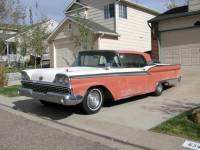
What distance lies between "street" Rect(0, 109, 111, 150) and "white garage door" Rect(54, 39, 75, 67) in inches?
658

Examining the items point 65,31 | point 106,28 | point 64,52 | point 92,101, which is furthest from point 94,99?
point 64,52

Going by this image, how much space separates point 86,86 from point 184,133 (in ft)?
9.09

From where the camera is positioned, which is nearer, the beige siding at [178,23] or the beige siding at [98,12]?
the beige siding at [178,23]

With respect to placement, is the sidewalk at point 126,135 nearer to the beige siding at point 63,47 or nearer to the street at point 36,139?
the street at point 36,139

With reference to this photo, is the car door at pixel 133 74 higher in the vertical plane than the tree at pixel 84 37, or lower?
lower

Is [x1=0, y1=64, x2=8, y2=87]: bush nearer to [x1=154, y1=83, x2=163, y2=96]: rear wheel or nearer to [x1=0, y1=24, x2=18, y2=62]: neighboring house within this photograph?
[x1=154, y1=83, x2=163, y2=96]: rear wheel

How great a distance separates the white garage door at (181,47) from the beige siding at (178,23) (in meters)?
0.27

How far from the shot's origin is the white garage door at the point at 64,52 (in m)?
25.1

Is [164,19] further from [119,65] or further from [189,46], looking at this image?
[119,65]

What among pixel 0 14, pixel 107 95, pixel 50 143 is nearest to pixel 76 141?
pixel 50 143

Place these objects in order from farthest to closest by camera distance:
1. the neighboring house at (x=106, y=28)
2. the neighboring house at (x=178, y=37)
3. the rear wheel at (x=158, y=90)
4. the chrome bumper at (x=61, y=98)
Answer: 1. the neighboring house at (x=106, y=28)
2. the neighboring house at (x=178, y=37)
3. the rear wheel at (x=158, y=90)
4. the chrome bumper at (x=61, y=98)

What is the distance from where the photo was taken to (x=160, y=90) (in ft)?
37.2

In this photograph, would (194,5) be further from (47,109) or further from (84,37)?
(47,109)

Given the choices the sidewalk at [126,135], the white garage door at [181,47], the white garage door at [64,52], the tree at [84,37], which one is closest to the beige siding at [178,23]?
the white garage door at [181,47]
